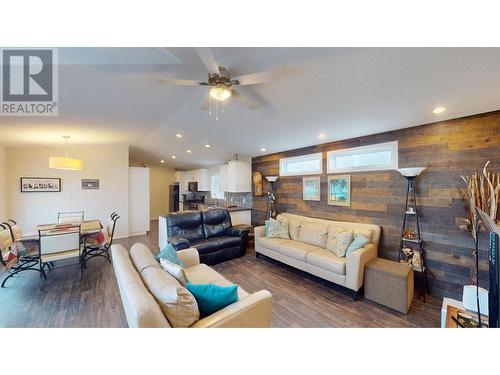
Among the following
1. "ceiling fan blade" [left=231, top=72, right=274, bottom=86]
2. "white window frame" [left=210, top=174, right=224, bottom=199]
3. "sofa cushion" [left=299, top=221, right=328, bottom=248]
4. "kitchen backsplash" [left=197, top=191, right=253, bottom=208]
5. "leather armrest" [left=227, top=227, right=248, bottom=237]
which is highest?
"ceiling fan blade" [left=231, top=72, right=274, bottom=86]

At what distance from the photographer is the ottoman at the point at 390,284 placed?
2180 mm

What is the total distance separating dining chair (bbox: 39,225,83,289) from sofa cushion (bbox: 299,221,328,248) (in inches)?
150

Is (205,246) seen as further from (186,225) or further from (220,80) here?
(220,80)

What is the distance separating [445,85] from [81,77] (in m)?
3.62

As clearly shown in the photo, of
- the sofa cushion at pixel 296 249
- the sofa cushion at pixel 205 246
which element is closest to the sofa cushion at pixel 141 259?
the sofa cushion at pixel 205 246

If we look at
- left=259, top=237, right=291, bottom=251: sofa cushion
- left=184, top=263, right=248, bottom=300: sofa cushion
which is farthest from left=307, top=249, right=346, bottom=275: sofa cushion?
left=184, top=263, right=248, bottom=300: sofa cushion

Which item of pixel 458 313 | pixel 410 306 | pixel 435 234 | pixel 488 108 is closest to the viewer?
pixel 458 313

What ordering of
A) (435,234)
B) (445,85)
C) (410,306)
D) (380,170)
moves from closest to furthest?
(445,85)
(410,306)
(435,234)
(380,170)

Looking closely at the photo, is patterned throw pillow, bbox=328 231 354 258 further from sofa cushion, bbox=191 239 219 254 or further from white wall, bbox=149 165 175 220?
white wall, bbox=149 165 175 220

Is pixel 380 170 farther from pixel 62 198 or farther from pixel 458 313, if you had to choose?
pixel 62 198

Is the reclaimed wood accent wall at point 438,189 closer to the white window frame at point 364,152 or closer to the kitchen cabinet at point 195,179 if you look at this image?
the white window frame at point 364,152

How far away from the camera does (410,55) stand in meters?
1.49

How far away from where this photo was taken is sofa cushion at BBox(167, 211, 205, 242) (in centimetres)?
372
